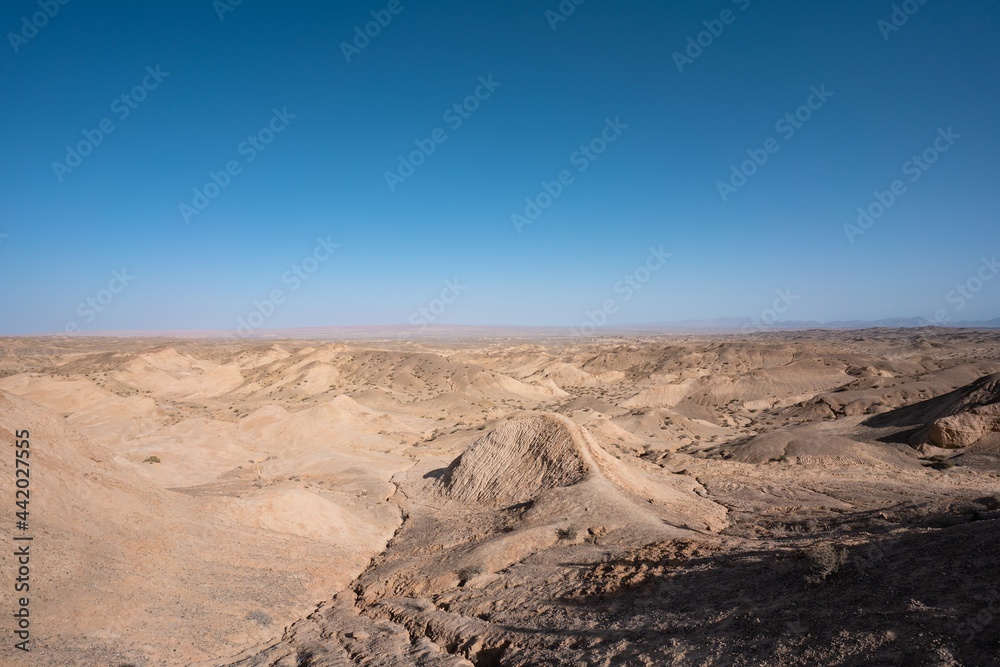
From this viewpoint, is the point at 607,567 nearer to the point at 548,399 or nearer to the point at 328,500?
the point at 328,500

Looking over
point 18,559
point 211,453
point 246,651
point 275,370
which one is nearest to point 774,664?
point 246,651

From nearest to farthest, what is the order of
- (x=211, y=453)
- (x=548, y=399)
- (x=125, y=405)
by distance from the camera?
(x=211, y=453) → (x=125, y=405) → (x=548, y=399)

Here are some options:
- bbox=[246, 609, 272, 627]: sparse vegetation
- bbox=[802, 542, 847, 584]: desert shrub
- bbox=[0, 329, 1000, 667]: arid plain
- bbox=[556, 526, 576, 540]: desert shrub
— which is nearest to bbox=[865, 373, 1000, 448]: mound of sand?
bbox=[0, 329, 1000, 667]: arid plain

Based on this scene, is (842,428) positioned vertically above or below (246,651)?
below

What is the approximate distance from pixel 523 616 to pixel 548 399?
1483 inches

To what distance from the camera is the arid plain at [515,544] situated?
668 centimetres

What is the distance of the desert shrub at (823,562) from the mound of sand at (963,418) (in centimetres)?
1790

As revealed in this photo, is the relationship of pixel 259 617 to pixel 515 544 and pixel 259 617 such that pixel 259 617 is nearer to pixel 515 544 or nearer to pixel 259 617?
pixel 259 617

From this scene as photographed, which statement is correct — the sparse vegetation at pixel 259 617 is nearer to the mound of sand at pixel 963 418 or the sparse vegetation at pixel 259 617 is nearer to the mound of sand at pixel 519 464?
the mound of sand at pixel 519 464

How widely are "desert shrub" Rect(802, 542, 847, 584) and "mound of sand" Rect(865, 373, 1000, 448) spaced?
1790cm

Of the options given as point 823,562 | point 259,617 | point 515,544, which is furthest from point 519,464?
point 823,562

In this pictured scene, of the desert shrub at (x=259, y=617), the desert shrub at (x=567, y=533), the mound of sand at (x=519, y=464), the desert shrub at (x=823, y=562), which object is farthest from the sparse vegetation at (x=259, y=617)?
the desert shrub at (x=823, y=562)

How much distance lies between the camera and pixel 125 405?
3234 centimetres

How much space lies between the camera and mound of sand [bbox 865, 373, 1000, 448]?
20109 mm
